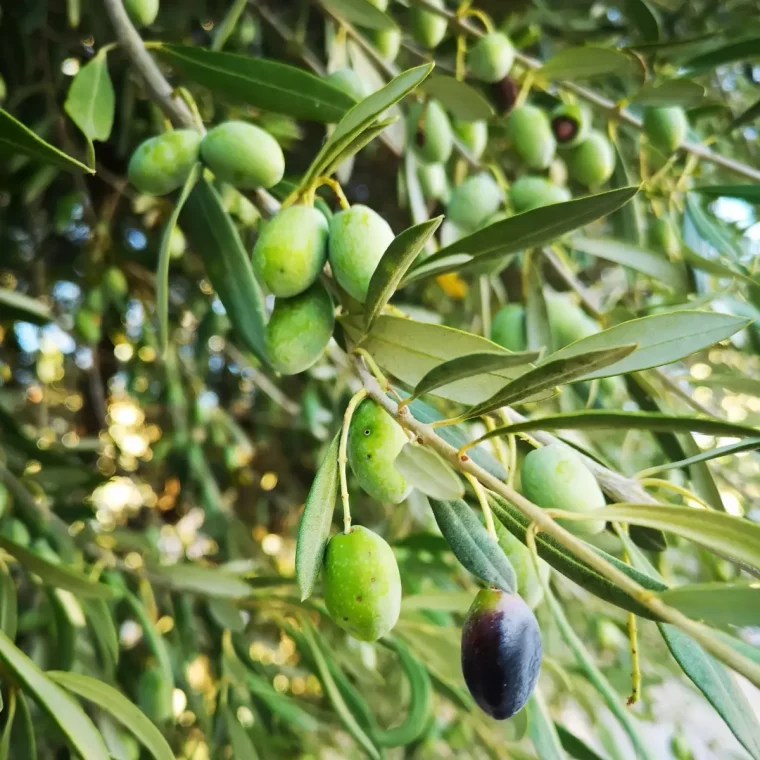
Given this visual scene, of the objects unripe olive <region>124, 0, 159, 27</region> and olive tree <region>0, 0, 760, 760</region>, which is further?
unripe olive <region>124, 0, 159, 27</region>

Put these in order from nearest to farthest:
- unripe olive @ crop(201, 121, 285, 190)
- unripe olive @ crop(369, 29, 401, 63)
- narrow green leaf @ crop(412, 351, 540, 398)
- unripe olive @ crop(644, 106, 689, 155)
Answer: narrow green leaf @ crop(412, 351, 540, 398) → unripe olive @ crop(201, 121, 285, 190) → unripe olive @ crop(644, 106, 689, 155) → unripe olive @ crop(369, 29, 401, 63)

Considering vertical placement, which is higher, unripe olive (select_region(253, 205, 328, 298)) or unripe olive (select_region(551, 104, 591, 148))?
unripe olive (select_region(253, 205, 328, 298))

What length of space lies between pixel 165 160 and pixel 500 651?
1.76 feet

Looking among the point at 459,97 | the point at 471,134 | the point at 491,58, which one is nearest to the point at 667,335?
the point at 459,97

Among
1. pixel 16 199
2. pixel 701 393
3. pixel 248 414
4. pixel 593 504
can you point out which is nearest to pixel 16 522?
pixel 16 199

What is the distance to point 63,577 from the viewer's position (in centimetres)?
75

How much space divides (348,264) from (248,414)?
175cm

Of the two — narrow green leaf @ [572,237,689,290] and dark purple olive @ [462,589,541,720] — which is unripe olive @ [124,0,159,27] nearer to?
narrow green leaf @ [572,237,689,290]

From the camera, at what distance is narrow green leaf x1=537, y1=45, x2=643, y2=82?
85 centimetres

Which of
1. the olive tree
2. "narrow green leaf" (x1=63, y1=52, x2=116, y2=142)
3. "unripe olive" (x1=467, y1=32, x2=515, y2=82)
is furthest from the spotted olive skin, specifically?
"unripe olive" (x1=467, y1=32, x2=515, y2=82)

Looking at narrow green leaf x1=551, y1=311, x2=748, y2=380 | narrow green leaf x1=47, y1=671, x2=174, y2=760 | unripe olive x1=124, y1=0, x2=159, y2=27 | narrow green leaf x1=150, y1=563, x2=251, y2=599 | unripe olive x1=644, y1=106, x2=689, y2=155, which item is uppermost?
unripe olive x1=124, y1=0, x2=159, y2=27

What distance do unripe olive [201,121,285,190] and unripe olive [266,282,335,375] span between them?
0.47 feet

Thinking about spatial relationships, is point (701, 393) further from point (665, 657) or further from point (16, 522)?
point (16, 522)

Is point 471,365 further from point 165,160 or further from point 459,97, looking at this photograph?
point 459,97
